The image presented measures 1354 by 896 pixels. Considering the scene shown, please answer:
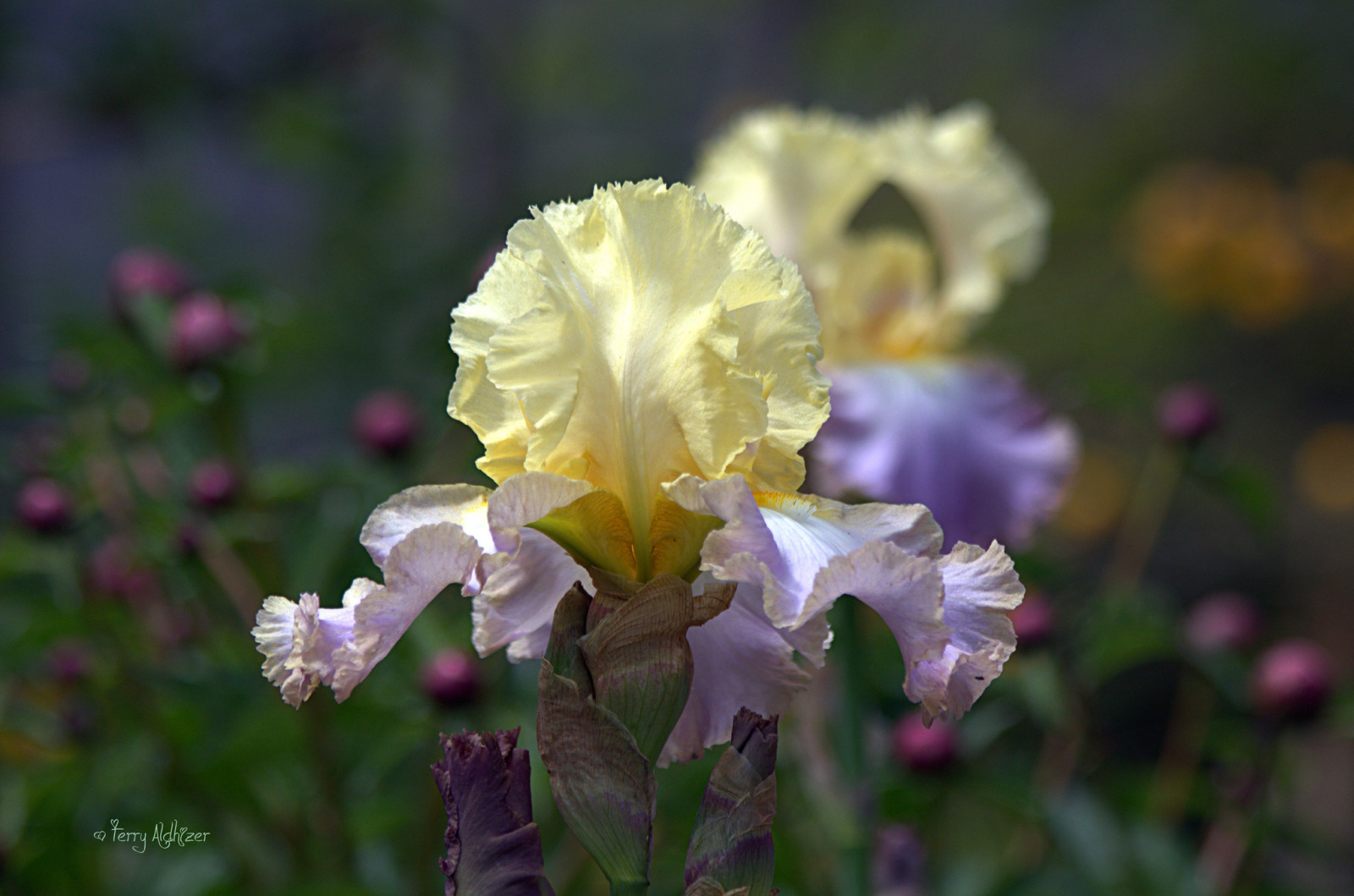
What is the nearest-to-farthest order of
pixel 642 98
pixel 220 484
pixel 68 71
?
pixel 220 484
pixel 68 71
pixel 642 98

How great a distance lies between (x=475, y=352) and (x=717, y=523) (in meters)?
0.15

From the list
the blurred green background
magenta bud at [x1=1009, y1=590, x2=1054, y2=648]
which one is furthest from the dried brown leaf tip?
magenta bud at [x1=1009, y1=590, x2=1054, y2=648]

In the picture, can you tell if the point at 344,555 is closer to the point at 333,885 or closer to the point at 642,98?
the point at 333,885

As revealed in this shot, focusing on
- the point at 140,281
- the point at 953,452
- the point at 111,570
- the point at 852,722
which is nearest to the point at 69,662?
the point at 111,570

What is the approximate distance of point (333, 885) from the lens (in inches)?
35.2

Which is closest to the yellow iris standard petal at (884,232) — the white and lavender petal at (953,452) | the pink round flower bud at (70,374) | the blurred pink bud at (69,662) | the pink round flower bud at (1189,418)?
the white and lavender petal at (953,452)

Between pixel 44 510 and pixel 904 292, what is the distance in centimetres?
97

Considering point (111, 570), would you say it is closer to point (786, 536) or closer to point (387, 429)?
point (387, 429)

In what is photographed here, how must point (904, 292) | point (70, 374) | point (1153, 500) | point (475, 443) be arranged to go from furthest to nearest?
point (1153, 500) → point (904, 292) → point (70, 374) → point (475, 443)

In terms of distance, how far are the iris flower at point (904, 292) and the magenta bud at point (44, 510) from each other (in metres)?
0.75

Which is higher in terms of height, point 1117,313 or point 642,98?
point 642,98

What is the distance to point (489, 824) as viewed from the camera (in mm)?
497

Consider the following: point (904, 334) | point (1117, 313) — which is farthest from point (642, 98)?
point (904, 334)

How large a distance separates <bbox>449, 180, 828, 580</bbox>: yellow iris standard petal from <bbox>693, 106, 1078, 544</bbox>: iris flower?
0.53 meters
